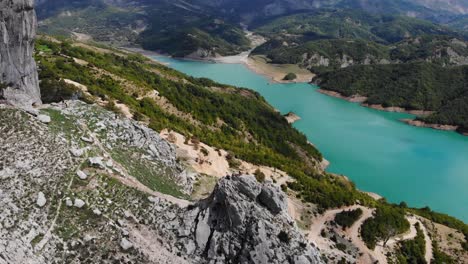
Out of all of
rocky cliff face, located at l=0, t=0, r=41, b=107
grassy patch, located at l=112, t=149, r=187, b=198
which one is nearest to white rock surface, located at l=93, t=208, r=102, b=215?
grassy patch, located at l=112, t=149, r=187, b=198

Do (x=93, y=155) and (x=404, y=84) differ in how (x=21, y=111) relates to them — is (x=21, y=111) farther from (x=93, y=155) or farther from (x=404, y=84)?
(x=404, y=84)

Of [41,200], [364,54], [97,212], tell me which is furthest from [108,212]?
[364,54]

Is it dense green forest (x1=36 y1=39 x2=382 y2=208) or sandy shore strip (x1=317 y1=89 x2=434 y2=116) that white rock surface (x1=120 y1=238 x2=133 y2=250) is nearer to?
dense green forest (x1=36 y1=39 x2=382 y2=208)

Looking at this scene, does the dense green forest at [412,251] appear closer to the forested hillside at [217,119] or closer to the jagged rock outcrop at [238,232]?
the forested hillside at [217,119]

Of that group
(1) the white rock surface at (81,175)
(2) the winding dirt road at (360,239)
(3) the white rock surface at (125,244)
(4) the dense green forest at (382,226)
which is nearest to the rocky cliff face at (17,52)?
(1) the white rock surface at (81,175)

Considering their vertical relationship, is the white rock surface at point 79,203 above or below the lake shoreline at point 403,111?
above

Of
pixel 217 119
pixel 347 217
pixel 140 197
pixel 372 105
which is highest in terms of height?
pixel 140 197

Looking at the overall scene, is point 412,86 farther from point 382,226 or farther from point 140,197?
point 140,197
